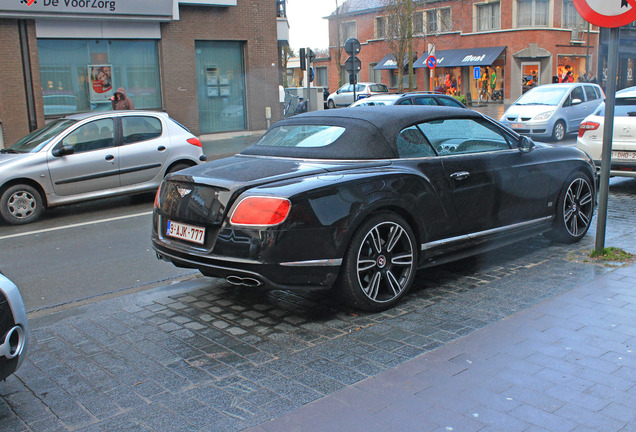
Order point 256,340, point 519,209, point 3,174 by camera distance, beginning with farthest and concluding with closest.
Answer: point 3,174 → point 519,209 → point 256,340

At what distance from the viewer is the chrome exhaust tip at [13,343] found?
3323 mm

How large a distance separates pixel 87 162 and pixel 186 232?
5.69m

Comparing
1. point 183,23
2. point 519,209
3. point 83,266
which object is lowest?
point 83,266

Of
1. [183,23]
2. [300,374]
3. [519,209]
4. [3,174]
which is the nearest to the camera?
[300,374]

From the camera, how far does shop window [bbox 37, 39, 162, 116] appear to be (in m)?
18.5

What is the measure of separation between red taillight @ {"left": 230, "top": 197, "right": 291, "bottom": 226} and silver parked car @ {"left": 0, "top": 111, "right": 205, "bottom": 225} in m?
6.10

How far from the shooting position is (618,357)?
401cm

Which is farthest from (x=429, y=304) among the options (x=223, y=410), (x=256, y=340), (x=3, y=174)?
(x=3, y=174)

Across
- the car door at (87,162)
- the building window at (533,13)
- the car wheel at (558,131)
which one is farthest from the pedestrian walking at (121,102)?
the building window at (533,13)

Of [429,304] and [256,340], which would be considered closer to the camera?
[256,340]

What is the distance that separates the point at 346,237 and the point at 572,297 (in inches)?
73.4

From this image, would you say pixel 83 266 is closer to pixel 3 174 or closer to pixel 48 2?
pixel 3 174

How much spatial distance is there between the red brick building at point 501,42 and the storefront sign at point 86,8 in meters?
26.1

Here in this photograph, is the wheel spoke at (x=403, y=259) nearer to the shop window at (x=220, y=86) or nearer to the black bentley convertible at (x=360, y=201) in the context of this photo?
the black bentley convertible at (x=360, y=201)
